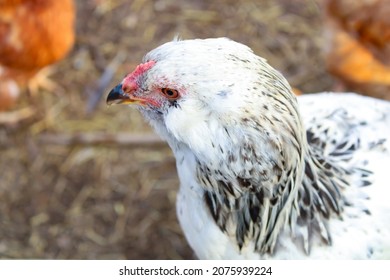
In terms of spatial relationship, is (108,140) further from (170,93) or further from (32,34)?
(170,93)

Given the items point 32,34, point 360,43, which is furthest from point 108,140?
point 360,43

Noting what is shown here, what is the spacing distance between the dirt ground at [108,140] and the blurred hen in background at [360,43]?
174 millimetres

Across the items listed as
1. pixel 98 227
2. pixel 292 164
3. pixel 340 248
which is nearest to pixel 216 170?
pixel 292 164

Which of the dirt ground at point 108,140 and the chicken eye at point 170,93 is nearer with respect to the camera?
the chicken eye at point 170,93

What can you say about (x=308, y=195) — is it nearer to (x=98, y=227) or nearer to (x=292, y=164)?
(x=292, y=164)

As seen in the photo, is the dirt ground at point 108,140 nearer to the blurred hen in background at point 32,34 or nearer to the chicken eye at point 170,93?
the blurred hen in background at point 32,34

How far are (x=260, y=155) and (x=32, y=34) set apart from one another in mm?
781

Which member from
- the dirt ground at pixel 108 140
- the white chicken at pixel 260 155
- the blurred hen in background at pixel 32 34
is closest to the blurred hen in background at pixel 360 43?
the dirt ground at pixel 108 140

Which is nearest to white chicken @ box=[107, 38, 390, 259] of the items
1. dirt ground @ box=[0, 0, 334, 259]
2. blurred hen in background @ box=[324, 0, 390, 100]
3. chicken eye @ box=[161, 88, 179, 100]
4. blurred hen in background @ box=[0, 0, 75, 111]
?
chicken eye @ box=[161, 88, 179, 100]

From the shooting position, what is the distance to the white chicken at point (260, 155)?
68 cm

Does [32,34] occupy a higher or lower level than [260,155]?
higher

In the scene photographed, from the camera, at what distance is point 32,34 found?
1298 mm

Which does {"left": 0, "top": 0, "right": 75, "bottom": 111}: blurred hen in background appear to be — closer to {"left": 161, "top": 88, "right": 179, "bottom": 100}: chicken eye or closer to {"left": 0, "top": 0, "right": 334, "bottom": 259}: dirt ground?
{"left": 0, "top": 0, "right": 334, "bottom": 259}: dirt ground
